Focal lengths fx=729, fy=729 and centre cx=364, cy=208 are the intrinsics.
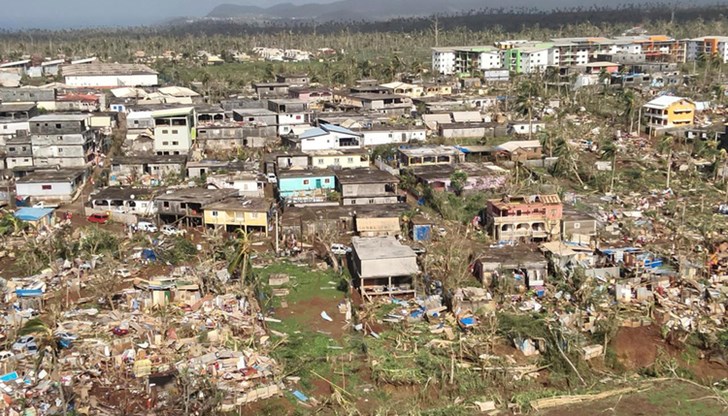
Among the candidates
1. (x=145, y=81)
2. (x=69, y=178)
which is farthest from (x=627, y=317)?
(x=145, y=81)

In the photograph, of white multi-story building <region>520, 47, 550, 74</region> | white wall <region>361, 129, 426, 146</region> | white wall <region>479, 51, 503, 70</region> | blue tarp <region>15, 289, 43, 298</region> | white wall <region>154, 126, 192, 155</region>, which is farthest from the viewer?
white multi-story building <region>520, 47, 550, 74</region>

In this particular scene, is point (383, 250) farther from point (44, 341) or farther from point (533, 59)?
point (533, 59)

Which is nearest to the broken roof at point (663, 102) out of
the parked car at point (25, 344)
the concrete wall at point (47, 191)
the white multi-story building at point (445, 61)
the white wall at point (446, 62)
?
the white multi-story building at point (445, 61)

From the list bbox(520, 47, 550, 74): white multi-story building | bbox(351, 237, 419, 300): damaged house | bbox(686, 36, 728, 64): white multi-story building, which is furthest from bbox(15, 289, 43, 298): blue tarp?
bbox(686, 36, 728, 64): white multi-story building

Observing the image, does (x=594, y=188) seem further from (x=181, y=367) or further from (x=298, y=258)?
(x=181, y=367)

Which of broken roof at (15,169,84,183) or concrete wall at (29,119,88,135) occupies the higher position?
concrete wall at (29,119,88,135)

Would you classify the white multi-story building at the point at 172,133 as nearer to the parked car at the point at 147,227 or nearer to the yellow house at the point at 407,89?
the parked car at the point at 147,227

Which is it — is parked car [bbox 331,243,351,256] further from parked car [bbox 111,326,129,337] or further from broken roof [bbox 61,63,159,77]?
broken roof [bbox 61,63,159,77]
